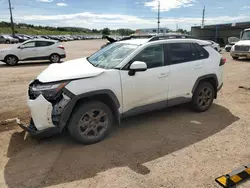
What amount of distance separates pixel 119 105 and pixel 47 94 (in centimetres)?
116

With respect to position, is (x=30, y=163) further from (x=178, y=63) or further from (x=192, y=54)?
(x=192, y=54)

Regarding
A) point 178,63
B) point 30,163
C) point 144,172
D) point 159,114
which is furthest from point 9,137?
point 178,63

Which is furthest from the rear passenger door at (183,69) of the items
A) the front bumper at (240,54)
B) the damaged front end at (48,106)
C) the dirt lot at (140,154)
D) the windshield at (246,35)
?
the windshield at (246,35)

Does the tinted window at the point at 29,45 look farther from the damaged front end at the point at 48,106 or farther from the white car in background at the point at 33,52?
the damaged front end at the point at 48,106

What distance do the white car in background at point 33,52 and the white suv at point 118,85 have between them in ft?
34.6

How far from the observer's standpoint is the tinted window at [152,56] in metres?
3.91

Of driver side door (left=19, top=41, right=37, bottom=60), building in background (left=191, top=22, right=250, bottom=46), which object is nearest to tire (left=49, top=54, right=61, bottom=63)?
driver side door (left=19, top=41, right=37, bottom=60)

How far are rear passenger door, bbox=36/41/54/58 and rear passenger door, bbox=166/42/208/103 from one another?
11.4m

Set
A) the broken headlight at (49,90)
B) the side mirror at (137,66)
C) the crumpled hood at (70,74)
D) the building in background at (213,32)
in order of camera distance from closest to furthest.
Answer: the broken headlight at (49,90), the crumpled hood at (70,74), the side mirror at (137,66), the building in background at (213,32)

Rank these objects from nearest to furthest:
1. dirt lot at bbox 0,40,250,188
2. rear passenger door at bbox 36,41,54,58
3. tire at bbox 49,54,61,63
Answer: dirt lot at bbox 0,40,250,188 → rear passenger door at bbox 36,41,54,58 → tire at bbox 49,54,61,63

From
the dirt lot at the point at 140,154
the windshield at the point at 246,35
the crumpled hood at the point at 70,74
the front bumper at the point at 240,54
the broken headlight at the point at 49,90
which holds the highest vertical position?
the windshield at the point at 246,35

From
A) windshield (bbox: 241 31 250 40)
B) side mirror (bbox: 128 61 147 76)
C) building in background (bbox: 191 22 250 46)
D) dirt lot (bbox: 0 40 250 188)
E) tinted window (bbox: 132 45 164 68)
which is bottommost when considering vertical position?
dirt lot (bbox: 0 40 250 188)

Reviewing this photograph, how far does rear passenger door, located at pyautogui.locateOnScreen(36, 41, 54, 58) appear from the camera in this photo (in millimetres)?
13672

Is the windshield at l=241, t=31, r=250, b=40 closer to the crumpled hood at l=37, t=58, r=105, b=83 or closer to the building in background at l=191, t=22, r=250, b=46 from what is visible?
the crumpled hood at l=37, t=58, r=105, b=83
